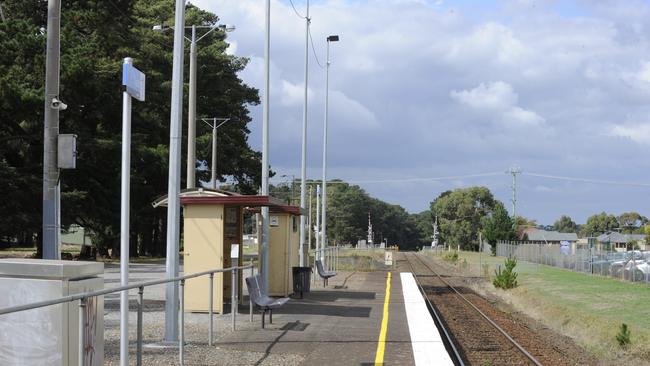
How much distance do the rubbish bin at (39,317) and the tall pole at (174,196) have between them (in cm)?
471

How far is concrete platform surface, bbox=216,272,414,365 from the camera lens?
10.7 m

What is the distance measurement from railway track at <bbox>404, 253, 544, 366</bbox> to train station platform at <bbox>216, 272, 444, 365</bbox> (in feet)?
3.69

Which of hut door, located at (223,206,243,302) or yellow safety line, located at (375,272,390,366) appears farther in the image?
hut door, located at (223,206,243,302)

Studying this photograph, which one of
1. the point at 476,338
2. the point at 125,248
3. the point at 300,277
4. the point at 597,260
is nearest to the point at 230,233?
the point at 300,277

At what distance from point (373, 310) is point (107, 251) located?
127 ft

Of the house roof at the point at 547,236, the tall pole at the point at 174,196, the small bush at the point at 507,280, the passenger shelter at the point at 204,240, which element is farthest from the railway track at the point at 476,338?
the house roof at the point at 547,236

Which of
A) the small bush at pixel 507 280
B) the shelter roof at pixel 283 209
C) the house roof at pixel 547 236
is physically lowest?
the house roof at pixel 547 236

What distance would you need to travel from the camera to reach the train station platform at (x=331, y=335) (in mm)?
10664

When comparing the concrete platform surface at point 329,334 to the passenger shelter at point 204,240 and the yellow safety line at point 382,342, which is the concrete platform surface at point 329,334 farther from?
the passenger shelter at point 204,240

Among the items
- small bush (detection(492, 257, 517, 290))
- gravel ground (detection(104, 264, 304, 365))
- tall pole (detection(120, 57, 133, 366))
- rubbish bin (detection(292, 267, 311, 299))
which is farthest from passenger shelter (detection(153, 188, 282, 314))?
small bush (detection(492, 257, 517, 290))

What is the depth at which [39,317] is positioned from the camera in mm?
6102

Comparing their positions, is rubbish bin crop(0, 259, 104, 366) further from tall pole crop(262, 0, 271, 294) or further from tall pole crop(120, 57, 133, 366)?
tall pole crop(262, 0, 271, 294)

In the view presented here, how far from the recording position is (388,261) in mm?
43688

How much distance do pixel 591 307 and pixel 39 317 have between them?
1910cm
